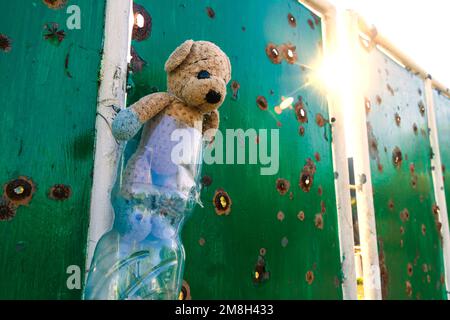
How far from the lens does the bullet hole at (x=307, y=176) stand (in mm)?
1726

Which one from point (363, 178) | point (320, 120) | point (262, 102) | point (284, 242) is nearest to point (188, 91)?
point (262, 102)

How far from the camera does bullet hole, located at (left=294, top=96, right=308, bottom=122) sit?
1797mm

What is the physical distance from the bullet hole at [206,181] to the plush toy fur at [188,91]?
0.33 meters

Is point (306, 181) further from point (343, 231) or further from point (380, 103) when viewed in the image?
point (380, 103)

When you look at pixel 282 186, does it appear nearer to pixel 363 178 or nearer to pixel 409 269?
pixel 363 178

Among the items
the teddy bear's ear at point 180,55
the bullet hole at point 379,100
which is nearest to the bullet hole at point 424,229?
the bullet hole at point 379,100

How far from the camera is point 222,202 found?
1.39 meters

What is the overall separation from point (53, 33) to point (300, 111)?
3.47 feet

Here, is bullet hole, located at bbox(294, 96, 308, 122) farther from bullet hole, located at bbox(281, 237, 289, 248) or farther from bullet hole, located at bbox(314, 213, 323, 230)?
bullet hole, located at bbox(281, 237, 289, 248)

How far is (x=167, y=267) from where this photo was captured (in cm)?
86

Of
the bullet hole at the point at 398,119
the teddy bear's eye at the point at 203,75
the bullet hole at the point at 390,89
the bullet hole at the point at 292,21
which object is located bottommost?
the teddy bear's eye at the point at 203,75

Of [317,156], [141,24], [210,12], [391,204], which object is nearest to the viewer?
[141,24]

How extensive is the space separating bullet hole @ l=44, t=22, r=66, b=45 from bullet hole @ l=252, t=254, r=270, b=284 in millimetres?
923

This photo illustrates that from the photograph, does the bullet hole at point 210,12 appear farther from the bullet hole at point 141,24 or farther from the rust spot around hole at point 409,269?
the rust spot around hole at point 409,269
